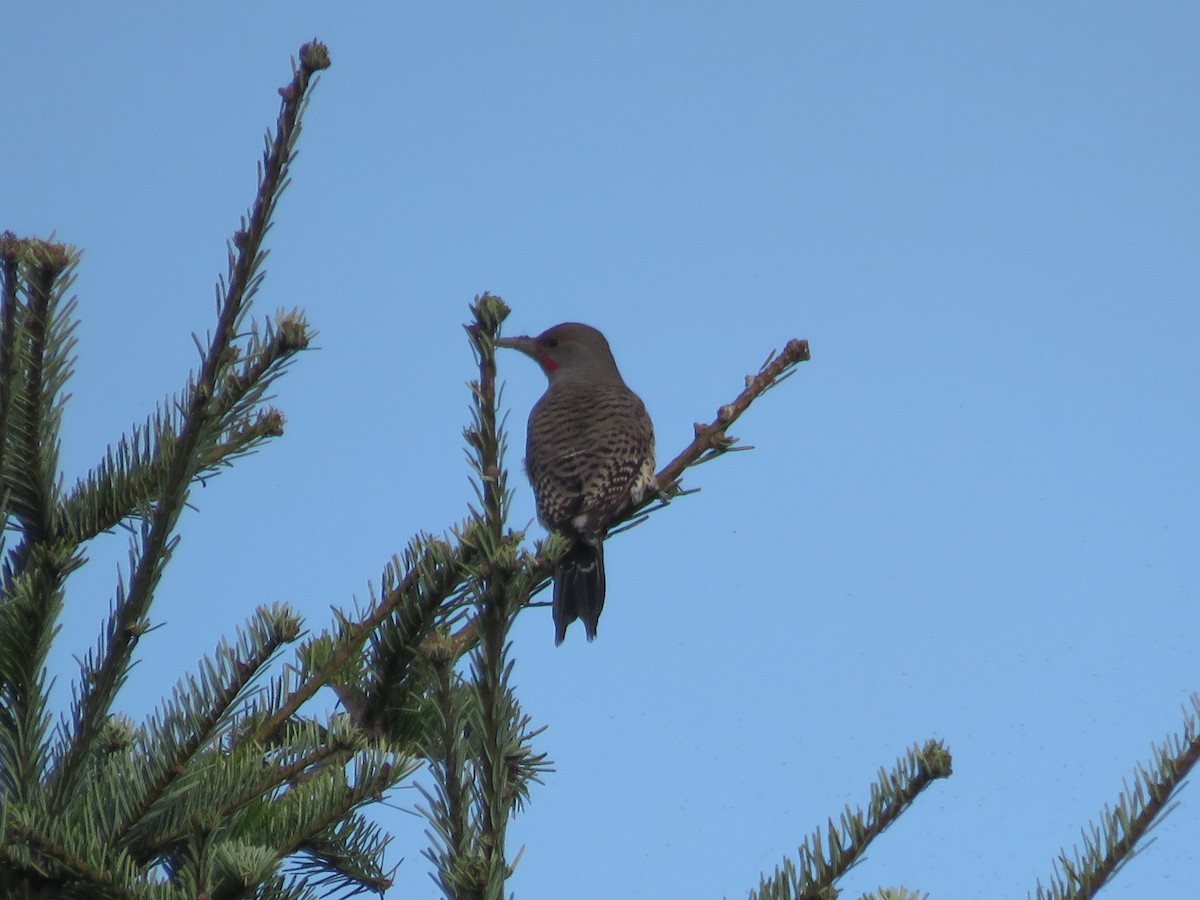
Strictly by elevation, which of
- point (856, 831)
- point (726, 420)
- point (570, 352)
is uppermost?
point (570, 352)

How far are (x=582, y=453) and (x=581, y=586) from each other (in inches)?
37.9

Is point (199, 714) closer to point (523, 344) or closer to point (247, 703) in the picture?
point (247, 703)

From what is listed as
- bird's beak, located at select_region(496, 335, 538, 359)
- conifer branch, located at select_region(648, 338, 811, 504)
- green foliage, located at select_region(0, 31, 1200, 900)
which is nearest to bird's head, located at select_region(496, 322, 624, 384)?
bird's beak, located at select_region(496, 335, 538, 359)

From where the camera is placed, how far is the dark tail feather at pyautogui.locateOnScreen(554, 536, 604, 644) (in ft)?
12.5

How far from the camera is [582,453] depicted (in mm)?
4902

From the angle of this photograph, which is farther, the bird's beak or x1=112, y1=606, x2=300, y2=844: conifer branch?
the bird's beak

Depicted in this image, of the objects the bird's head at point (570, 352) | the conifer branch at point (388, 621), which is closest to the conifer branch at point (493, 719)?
the conifer branch at point (388, 621)

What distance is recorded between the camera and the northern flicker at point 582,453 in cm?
404

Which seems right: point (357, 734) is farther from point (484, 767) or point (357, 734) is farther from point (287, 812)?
point (484, 767)

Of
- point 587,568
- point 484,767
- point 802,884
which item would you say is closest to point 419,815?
point 484,767

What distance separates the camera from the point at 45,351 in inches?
74.2

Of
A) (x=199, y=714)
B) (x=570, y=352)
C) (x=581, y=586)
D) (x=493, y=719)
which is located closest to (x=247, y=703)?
(x=199, y=714)

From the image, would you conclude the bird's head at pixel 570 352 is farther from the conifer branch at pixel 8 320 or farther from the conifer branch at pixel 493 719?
the conifer branch at pixel 493 719

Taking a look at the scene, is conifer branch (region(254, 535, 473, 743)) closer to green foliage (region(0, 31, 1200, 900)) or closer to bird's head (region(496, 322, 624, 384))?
green foliage (region(0, 31, 1200, 900))
